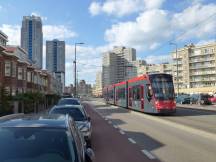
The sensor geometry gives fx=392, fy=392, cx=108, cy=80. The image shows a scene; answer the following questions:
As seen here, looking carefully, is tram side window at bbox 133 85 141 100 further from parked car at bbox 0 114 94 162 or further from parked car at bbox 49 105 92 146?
parked car at bbox 0 114 94 162

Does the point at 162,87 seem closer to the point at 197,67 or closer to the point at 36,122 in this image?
the point at 36,122

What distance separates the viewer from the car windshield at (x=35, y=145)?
4.75 m

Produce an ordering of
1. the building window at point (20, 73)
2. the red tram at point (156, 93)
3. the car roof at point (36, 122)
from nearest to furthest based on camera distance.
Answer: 1. the car roof at point (36, 122)
2. the red tram at point (156, 93)
3. the building window at point (20, 73)

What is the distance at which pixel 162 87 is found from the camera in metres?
31.7

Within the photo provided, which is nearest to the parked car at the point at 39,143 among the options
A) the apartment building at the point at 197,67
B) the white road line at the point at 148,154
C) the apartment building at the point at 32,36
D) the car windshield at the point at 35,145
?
the car windshield at the point at 35,145

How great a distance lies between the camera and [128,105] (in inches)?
1706

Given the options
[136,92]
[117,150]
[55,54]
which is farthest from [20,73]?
[55,54]

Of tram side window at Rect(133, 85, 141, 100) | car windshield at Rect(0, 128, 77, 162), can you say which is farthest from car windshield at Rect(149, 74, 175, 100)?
car windshield at Rect(0, 128, 77, 162)

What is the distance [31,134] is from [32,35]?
121 metres

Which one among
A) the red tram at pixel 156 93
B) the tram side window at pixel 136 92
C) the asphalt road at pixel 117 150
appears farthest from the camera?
the tram side window at pixel 136 92

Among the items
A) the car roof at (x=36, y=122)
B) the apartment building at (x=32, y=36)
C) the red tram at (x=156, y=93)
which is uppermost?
the apartment building at (x=32, y=36)

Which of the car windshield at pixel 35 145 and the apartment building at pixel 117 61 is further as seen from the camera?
the apartment building at pixel 117 61

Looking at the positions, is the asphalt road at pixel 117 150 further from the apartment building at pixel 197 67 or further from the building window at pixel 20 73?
the apartment building at pixel 197 67

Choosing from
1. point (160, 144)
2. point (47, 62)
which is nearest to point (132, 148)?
point (160, 144)
